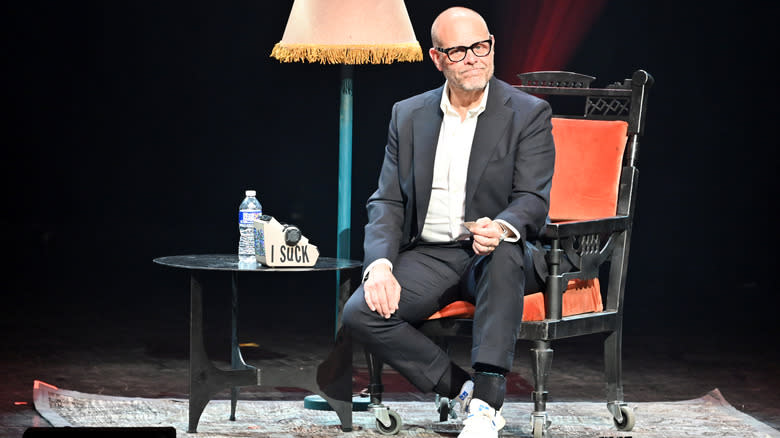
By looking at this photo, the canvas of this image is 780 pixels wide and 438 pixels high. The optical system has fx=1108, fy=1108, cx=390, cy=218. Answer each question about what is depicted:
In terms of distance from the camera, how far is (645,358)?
4.61m

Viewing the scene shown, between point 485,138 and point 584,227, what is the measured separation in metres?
0.36

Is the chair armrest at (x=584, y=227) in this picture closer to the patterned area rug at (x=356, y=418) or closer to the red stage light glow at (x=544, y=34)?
the patterned area rug at (x=356, y=418)

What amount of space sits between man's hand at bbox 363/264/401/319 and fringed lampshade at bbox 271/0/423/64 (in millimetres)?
828

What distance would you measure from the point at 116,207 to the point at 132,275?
3.82 feet

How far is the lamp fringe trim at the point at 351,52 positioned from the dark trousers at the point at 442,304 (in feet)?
2.24

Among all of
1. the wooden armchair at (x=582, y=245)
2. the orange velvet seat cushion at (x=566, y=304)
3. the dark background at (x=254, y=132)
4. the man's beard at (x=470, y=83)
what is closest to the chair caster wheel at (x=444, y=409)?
the wooden armchair at (x=582, y=245)

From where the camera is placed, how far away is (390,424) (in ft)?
10.1

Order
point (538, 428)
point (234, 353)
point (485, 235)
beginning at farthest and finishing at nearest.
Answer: point (234, 353), point (538, 428), point (485, 235)

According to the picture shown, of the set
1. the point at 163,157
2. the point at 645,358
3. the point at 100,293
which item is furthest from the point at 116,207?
the point at 645,358

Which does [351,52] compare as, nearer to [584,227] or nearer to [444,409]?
[584,227]

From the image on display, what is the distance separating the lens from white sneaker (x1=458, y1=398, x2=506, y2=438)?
8.64 ft

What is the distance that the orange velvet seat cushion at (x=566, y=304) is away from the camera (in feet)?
9.60

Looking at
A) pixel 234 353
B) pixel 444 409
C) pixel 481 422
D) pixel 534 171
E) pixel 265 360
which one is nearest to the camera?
pixel 481 422

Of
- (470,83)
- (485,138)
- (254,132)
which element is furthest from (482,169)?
(254,132)
